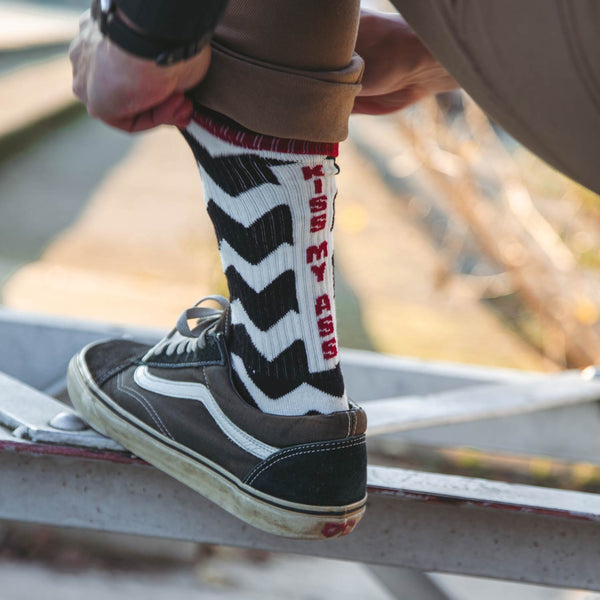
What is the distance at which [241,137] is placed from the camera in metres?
0.83

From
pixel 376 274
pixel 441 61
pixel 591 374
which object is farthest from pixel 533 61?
pixel 376 274

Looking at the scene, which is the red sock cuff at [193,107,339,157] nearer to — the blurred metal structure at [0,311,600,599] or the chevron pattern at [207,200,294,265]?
the chevron pattern at [207,200,294,265]

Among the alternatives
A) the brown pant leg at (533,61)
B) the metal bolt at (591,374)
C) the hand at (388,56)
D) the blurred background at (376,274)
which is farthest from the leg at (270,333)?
the blurred background at (376,274)

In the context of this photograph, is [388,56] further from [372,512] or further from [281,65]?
[372,512]

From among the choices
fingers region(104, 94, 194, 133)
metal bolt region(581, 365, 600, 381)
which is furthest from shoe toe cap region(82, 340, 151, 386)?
metal bolt region(581, 365, 600, 381)

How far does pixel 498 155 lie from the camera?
11.0 ft

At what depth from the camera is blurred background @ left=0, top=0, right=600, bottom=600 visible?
2025 millimetres

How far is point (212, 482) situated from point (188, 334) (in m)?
0.20

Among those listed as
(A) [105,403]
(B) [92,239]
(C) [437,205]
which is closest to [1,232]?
(B) [92,239]

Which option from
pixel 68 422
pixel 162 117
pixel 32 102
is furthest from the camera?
pixel 32 102

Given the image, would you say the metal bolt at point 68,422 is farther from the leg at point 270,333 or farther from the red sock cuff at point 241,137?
the red sock cuff at point 241,137

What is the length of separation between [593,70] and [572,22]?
0.05 metres

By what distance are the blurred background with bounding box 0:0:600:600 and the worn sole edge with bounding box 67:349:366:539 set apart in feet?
3.48

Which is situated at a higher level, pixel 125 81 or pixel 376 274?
pixel 125 81
